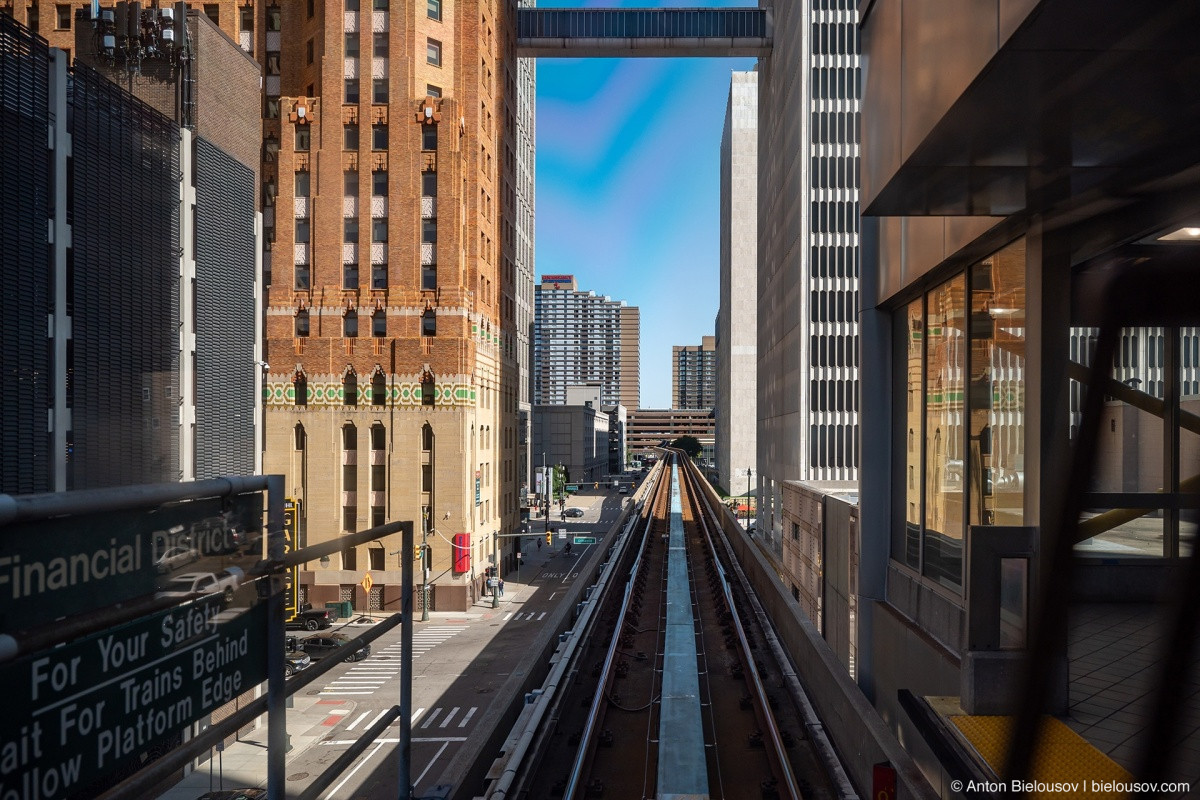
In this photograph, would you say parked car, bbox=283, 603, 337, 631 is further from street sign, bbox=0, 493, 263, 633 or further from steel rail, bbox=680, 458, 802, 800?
street sign, bbox=0, 493, 263, 633

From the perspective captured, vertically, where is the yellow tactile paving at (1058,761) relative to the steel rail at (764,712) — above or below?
above

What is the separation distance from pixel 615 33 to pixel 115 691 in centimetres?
6017

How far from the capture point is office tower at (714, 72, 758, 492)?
4225 inches

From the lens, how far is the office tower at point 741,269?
10731 cm

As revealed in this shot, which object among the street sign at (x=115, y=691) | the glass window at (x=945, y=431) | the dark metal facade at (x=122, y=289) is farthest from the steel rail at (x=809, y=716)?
the dark metal facade at (x=122, y=289)

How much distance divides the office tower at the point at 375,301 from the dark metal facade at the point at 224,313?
13.2 metres

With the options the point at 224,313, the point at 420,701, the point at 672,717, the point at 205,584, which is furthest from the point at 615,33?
the point at 205,584

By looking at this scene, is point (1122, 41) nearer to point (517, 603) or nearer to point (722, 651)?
point (722, 651)

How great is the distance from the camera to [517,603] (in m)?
41.1

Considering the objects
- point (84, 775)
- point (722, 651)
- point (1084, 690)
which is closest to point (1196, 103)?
point (1084, 690)

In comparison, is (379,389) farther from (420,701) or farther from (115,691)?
(115,691)

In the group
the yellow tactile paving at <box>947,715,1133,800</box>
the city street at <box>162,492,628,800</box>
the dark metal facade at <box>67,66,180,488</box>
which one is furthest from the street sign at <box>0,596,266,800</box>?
the dark metal facade at <box>67,66,180,488</box>

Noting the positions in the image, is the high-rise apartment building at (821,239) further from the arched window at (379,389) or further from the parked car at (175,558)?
the parked car at (175,558)

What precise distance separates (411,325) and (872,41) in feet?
106
